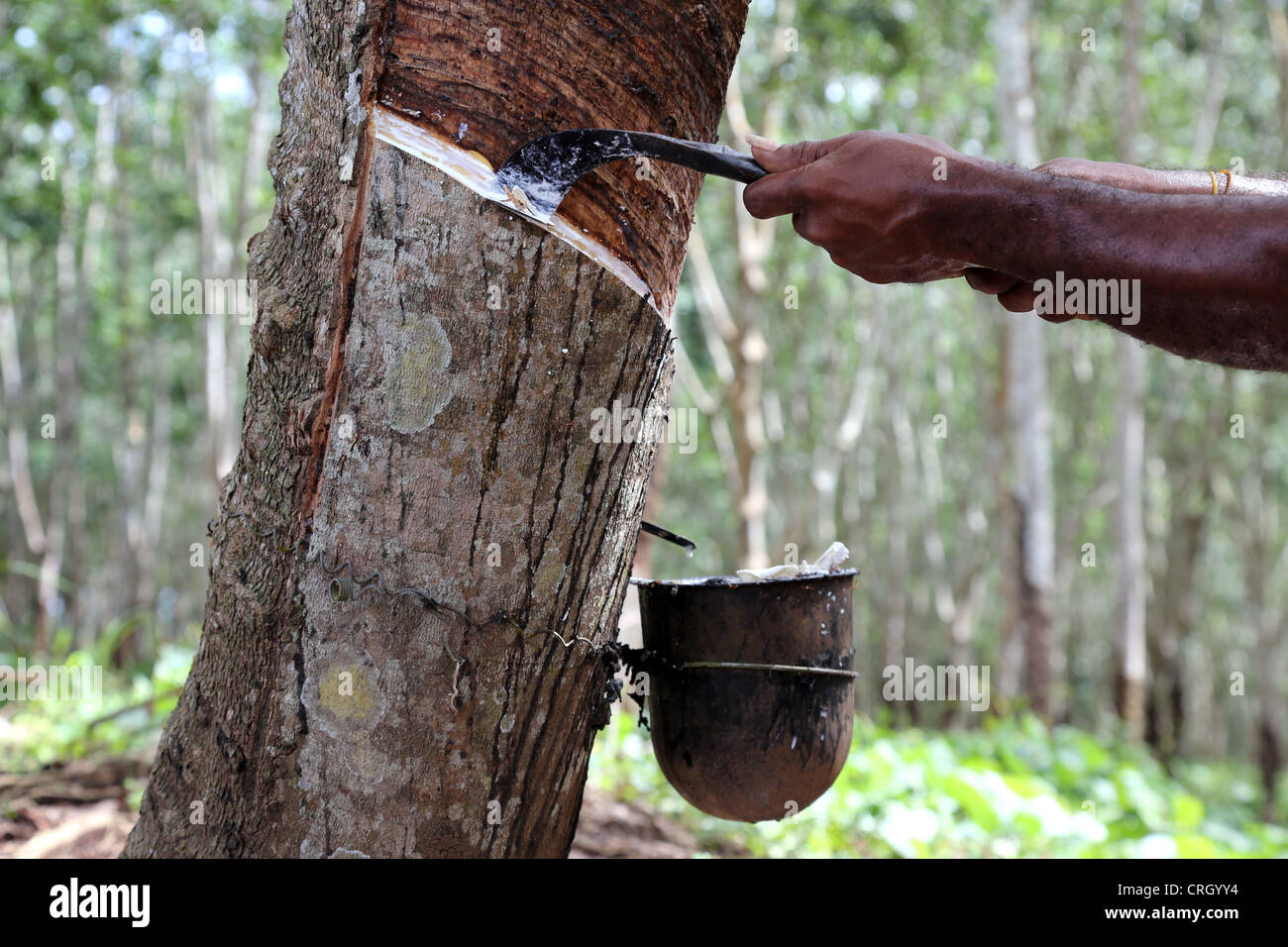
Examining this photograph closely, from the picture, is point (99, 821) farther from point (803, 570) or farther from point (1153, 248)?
point (1153, 248)

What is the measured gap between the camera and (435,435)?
4.28 feet

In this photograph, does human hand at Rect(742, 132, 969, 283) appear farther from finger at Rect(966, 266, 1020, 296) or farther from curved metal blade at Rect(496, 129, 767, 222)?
curved metal blade at Rect(496, 129, 767, 222)

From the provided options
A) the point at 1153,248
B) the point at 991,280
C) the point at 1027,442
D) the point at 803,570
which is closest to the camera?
the point at 1153,248

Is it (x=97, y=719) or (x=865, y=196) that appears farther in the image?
(x=97, y=719)

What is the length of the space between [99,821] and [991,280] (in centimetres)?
304

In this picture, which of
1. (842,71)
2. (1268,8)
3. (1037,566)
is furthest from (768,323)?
(1037,566)

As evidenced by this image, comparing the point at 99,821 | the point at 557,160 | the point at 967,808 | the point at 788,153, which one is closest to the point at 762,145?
the point at 788,153

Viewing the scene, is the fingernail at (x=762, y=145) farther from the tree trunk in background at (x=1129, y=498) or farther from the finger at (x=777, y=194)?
the tree trunk in background at (x=1129, y=498)

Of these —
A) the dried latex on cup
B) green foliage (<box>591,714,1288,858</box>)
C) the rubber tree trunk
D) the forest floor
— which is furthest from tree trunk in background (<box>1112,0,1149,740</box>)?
the rubber tree trunk

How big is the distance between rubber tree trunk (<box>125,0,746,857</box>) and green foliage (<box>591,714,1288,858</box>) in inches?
67.5

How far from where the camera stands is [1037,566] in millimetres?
7496

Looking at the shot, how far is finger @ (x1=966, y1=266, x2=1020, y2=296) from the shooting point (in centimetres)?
151

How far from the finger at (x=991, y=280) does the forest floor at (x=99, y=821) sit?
2322mm
